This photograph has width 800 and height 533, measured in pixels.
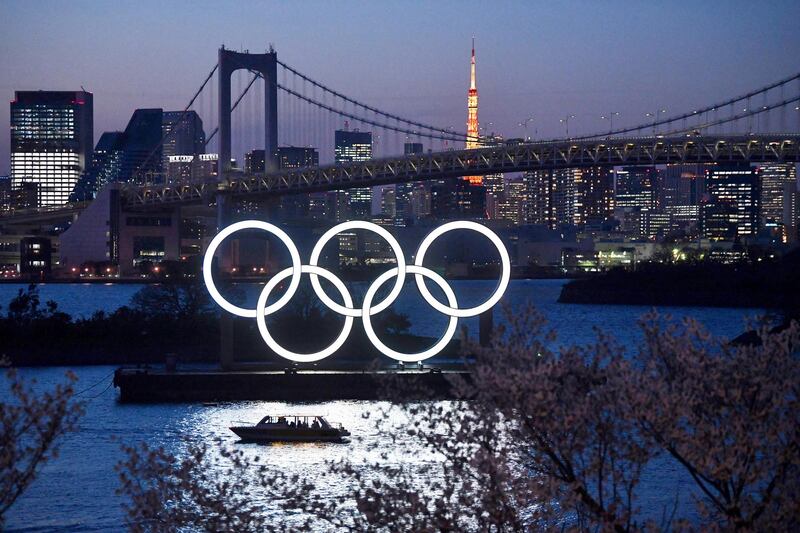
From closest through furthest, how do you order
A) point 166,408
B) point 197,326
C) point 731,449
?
point 731,449 → point 166,408 → point 197,326

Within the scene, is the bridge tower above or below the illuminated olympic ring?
above

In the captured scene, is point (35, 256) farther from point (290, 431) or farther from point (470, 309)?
point (290, 431)

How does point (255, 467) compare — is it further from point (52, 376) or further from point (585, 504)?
point (52, 376)

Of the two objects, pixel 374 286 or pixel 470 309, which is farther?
pixel 374 286

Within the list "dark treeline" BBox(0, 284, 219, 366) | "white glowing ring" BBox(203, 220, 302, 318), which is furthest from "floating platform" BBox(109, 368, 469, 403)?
"dark treeline" BBox(0, 284, 219, 366)

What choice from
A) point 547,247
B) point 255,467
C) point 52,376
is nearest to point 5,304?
point 52,376

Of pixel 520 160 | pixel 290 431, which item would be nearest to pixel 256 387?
pixel 290 431

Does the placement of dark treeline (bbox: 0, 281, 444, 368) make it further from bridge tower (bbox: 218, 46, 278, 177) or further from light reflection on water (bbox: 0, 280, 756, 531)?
bridge tower (bbox: 218, 46, 278, 177)
